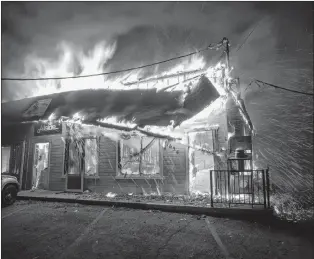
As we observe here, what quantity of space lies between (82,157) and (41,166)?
4.07 metres

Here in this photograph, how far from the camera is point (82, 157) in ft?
36.1

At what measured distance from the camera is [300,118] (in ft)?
55.4

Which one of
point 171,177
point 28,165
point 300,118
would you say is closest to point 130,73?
point 171,177

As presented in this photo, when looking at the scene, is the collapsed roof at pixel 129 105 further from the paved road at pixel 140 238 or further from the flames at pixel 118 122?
the paved road at pixel 140 238

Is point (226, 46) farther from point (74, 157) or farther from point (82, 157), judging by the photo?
point (74, 157)

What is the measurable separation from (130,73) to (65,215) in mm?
8129

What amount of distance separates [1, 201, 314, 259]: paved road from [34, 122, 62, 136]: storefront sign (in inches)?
225

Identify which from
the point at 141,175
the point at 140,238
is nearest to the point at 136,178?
the point at 141,175

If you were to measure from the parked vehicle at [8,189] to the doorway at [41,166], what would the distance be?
10.4 feet

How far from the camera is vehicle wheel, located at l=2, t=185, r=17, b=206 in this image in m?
8.41

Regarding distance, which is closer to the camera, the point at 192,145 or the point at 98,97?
the point at 192,145

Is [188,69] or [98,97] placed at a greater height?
[188,69]

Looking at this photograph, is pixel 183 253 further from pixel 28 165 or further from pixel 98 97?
pixel 28 165

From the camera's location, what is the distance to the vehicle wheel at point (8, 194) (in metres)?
8.41
